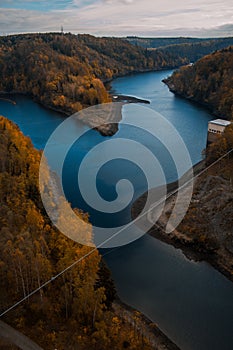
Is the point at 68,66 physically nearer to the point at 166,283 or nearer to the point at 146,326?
the point at 166,283

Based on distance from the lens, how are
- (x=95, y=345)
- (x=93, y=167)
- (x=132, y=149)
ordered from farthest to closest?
(x=132, y=149)
(x=93, y=167)
(x=95, y=345)

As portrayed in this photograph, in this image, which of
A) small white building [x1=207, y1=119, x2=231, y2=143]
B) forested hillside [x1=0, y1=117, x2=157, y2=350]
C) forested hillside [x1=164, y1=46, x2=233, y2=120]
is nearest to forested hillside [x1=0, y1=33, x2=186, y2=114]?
forested hillside [x1=164, y1=46, x2=233, y2=120]

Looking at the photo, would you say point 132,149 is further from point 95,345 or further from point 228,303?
point 95,345

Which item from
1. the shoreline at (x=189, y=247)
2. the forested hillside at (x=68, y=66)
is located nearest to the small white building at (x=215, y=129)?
the shoreline at (x=189, y=247)

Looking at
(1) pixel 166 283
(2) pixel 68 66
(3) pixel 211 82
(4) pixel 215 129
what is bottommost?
(1) pixel 166 283

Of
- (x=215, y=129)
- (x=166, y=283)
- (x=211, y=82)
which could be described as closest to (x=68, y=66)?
(x=211, y=82)

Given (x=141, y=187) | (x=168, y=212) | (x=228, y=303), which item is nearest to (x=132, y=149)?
(x=141, y=187)

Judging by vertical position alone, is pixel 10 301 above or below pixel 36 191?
below
